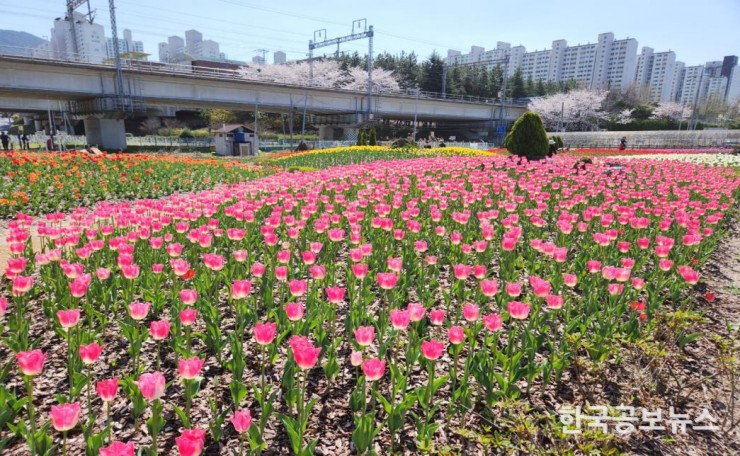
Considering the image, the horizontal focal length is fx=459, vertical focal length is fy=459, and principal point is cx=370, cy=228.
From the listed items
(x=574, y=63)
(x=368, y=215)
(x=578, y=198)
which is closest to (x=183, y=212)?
(x=368, y=215)

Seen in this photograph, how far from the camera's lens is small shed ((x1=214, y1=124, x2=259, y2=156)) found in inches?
1571

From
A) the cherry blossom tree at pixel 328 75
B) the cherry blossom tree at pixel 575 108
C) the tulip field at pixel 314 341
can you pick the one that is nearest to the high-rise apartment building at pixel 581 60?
the cherry blossom tree at pixel 575 108

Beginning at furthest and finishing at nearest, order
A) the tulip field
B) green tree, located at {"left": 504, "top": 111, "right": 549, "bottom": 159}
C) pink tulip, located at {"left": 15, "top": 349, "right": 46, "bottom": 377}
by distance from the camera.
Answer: green tree, located at {"left": 504, "top": 111, "right": 549, "bottom": 159} < the tulip field < pink tulip, located at {"left": 15, "top": 349, "right": 46, "bottom": 377}

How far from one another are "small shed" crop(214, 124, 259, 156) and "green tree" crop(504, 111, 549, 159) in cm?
2819

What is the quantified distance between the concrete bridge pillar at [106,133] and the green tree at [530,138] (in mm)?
39323

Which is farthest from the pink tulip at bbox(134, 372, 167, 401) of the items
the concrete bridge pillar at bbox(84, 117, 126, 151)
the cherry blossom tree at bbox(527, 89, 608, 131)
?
the cherry blossom tree at bbox(527, 89, 608, 131)

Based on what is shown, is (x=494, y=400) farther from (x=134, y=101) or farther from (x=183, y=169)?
(x=134, y=101)

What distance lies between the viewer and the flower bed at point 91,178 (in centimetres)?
1094

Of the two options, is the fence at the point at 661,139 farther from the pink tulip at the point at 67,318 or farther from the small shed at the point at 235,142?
the pink tulip at the point at 67,318

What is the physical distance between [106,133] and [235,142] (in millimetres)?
13431

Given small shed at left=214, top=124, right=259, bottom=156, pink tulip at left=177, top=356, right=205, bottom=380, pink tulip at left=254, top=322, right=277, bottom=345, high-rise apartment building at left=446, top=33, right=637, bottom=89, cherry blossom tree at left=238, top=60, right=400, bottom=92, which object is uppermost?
high-rise apartment building at left=446, top=33, right=637, bottom=89

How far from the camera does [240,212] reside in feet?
20.5

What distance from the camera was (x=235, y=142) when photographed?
40.4 m

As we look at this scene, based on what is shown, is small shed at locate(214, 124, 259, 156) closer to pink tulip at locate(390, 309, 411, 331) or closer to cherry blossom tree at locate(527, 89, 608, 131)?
pink tulip at locate(390, 309, 411, 331)
